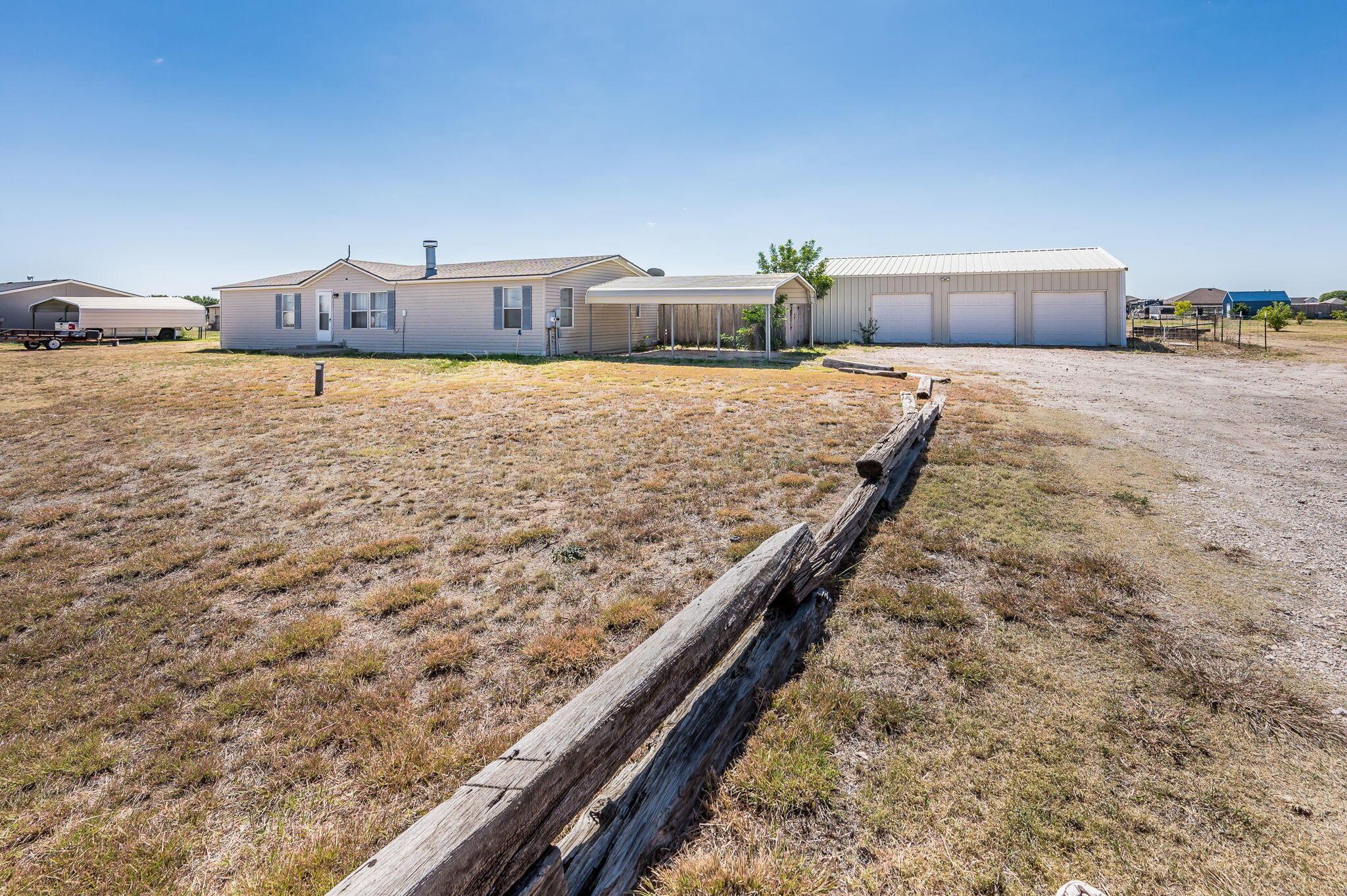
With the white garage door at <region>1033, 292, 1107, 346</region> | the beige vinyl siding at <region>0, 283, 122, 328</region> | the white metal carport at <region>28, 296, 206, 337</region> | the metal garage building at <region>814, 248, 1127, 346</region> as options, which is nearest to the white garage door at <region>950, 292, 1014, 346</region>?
the metal garage building at <region>814, 248, 1127, 346</region>

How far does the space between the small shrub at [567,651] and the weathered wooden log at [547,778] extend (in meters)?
0.85

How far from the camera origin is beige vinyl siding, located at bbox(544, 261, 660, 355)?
22422mm

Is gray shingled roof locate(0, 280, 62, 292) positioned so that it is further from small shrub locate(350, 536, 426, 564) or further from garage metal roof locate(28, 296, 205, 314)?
small shrub locate(350, 536, 426, 564)

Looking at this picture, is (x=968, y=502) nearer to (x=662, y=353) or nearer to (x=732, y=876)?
(x=732, y=876)

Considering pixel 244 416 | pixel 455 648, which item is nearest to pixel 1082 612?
pixel 455 648

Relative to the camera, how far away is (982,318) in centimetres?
2953

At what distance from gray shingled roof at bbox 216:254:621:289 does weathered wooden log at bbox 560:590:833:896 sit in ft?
65.9

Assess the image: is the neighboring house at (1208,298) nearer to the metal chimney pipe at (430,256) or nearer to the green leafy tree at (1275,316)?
the green leafy tree at (1275,316)

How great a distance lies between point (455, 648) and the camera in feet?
12.4

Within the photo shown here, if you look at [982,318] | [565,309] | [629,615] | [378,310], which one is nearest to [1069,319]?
[982,318]

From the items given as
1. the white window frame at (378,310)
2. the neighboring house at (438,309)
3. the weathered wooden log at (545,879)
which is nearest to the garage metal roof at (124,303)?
the neighboring house at (438,309)

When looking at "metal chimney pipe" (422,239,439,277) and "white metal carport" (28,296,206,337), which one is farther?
"white metal carport" (28,296,206,337)

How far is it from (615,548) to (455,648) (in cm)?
174

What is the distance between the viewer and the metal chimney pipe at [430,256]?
987 inches
